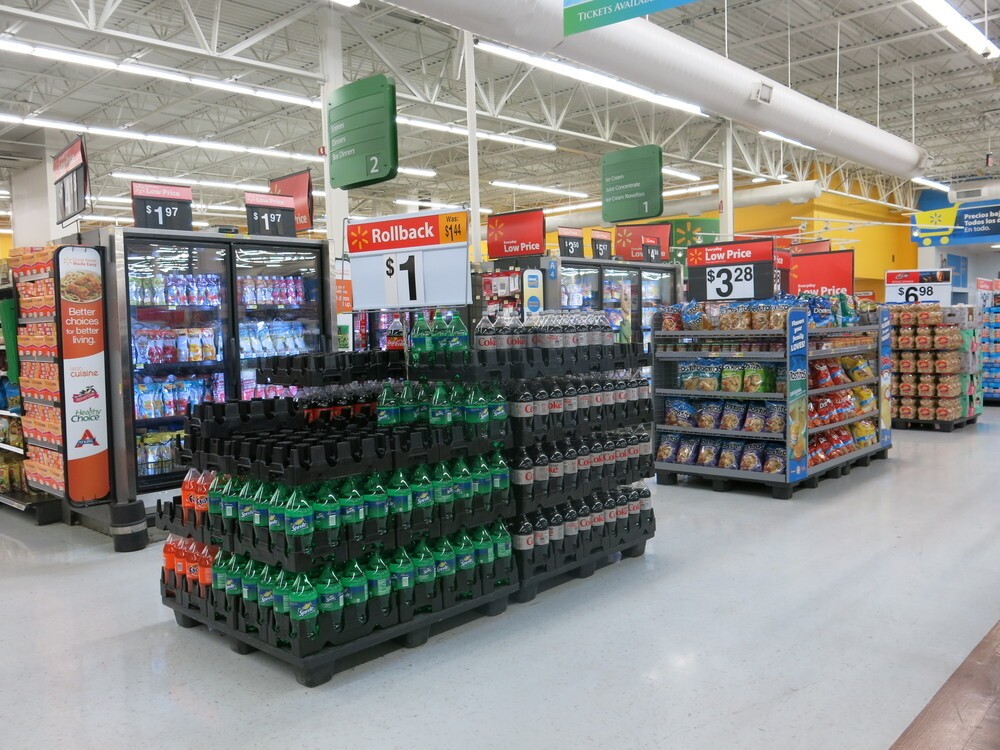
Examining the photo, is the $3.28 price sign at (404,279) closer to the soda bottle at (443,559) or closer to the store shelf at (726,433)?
the soda bottle at (443,559)

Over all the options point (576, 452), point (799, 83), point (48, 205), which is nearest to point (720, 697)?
point (576, 452)

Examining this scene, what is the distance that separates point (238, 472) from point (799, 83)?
1543 centimetres

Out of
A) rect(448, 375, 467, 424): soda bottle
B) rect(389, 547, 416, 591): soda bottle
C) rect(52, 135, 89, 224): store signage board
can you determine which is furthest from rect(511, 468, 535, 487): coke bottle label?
rect(52, 135, 89, 224): store signage board

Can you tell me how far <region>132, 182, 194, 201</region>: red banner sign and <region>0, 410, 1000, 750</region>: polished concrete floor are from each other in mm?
2563

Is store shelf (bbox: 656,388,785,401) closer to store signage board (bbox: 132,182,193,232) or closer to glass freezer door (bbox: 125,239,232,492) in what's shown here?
glass freezer door (bbox: 125,239,232,492)

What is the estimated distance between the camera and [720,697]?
3.04 m

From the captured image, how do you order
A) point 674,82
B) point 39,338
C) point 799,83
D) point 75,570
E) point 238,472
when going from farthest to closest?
point 799,83
point 674,82
point 39,338
point 75,570
point 238,472

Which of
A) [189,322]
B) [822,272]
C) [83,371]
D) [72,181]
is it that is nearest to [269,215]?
[189,322]

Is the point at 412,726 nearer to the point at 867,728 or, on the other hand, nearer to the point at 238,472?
the point at 238,472

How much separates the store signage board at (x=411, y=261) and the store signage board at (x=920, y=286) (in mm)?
9627

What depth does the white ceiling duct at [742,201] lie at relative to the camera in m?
17.2

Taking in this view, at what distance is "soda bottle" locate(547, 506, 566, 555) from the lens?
425cm

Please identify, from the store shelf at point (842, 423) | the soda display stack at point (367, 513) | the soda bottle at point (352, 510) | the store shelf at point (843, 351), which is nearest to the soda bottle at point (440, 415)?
the soda display stack at point (367, 513)

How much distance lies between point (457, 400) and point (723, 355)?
3431 millimetres
